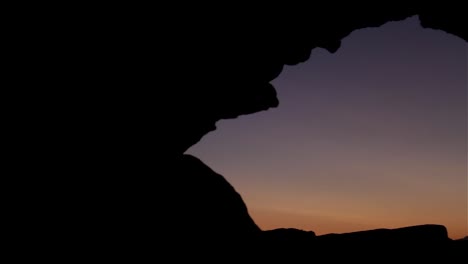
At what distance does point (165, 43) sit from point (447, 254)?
1266 cm

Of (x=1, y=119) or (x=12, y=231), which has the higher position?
(x=1, y=119)

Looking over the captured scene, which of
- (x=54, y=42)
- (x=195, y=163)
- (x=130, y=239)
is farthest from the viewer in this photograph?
(x=195, y=163)

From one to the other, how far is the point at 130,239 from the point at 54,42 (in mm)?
7539

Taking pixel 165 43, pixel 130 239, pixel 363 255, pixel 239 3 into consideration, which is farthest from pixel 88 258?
pixel 239 3

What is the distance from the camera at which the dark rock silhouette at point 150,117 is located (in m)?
13.8

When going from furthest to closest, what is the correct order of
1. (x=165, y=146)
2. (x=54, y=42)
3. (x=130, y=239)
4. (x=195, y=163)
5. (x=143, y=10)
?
(x=195, y=163) < (x=165, y=146) < (x=130, y=239) < (x=143, y=10) < (x=54, y=42)

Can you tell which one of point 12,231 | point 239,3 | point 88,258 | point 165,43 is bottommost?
point 88,258

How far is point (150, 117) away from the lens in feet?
58.3

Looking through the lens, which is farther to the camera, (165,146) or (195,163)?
(195,163)

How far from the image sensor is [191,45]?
16.6 m

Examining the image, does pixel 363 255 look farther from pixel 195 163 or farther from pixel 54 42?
pixel 54 42

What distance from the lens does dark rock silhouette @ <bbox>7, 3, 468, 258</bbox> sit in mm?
13797

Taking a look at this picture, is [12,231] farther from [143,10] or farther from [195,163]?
[195,163]

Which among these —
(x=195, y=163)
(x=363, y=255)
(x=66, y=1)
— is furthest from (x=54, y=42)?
(x=363, y=255)
